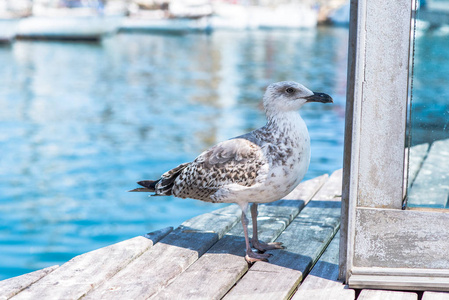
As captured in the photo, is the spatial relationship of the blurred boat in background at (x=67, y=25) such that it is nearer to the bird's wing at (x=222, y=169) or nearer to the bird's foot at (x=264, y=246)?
the bird's wing at (x=222, y=169)

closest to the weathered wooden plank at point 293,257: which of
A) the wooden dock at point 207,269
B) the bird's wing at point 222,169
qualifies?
the wooden dock at point 207,269

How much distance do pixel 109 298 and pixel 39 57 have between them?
→ 1252 inches

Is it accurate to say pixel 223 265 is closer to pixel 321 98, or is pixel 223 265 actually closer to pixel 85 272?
pixel 85 272

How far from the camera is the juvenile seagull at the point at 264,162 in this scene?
160 inches

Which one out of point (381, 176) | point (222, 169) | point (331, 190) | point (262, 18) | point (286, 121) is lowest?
point (262, 18)

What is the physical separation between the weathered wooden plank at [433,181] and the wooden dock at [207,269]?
65 centimetres

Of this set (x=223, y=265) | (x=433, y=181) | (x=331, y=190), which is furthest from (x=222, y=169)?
(x=331, y=190)

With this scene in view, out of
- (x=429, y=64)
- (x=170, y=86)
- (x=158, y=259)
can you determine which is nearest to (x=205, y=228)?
(x=158, y=259)

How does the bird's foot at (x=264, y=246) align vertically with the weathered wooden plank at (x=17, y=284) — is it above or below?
below

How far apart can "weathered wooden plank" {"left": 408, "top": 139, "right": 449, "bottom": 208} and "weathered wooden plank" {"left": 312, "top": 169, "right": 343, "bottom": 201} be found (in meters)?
0.96

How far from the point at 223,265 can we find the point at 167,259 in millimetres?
358

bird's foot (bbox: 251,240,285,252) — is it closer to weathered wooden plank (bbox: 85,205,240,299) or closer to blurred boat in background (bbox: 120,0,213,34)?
weathered wooden plank (bbox: 85,205,240,299)

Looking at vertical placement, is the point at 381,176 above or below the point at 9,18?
above

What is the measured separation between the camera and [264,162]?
160 inches
